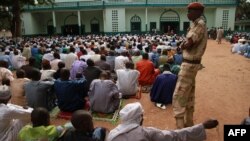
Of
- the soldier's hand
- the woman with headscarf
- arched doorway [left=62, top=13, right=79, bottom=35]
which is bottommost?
the woman with headscarf

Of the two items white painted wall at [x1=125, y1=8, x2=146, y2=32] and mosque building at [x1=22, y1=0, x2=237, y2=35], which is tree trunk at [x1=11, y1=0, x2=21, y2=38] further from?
white painted wall at [x1=125, y1=8, x2=146, y2=32]

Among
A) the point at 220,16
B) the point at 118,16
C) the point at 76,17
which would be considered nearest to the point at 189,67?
the point at 118,16

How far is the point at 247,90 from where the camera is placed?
7.46m

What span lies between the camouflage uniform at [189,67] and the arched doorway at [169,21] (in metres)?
27.6

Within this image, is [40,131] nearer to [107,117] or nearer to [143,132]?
[143,132]

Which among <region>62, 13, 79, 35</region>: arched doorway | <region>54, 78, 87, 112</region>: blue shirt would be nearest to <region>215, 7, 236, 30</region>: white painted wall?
<region>62, 13, 79, 35</region>: arched doorway

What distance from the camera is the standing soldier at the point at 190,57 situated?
4004 mm

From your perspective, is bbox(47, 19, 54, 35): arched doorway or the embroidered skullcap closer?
the embroidered skullcap

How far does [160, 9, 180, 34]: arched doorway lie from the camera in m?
31.5

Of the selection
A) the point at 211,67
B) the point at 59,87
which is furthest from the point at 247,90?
the point at 59,87

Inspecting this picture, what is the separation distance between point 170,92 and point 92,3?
25925mm

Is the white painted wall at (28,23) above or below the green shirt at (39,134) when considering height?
above

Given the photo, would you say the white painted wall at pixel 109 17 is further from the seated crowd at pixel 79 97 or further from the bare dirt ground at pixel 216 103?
the bare dirt ground at pixel 216 103

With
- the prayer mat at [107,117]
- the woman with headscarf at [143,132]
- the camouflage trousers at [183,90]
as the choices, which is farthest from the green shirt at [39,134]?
the prayer mat at [107,117]
